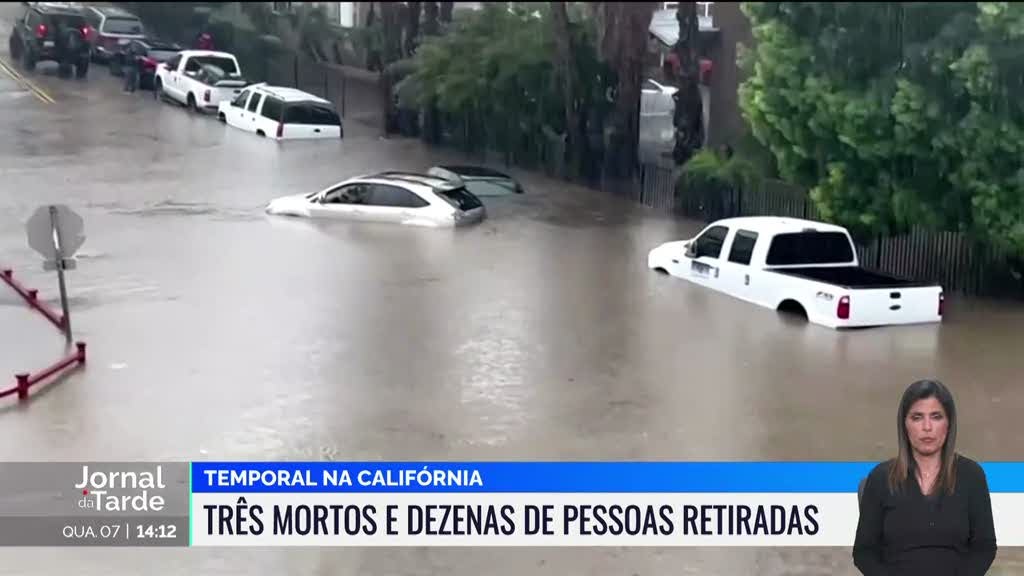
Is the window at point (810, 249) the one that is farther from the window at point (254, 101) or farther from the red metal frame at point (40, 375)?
the window at point (254, 101)

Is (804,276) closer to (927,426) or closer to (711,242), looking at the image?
(711,242)

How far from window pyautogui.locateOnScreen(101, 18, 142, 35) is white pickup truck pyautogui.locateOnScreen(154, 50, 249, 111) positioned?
10.4 ft

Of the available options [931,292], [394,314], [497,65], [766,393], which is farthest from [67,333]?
[497,65]

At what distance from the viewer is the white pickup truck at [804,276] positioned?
64.7 ft

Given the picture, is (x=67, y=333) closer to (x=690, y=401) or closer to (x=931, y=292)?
(x=690, y=401)

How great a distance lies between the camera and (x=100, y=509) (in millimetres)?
10602

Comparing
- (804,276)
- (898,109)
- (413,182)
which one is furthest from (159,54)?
(804,276)

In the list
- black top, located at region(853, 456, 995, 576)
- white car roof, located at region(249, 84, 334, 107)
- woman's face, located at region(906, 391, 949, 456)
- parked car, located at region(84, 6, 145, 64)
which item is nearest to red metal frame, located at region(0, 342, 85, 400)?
black top, located at region(853, 456, 995, 576)

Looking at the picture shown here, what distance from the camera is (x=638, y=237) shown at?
28.3m

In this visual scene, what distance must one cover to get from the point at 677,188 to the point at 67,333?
15826mm

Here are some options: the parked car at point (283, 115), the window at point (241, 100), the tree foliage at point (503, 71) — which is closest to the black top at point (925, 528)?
the tree foliage at point (503, 71)

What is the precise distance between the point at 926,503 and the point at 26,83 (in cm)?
3381

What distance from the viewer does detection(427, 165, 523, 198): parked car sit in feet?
104

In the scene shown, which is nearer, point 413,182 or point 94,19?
point 413,182
